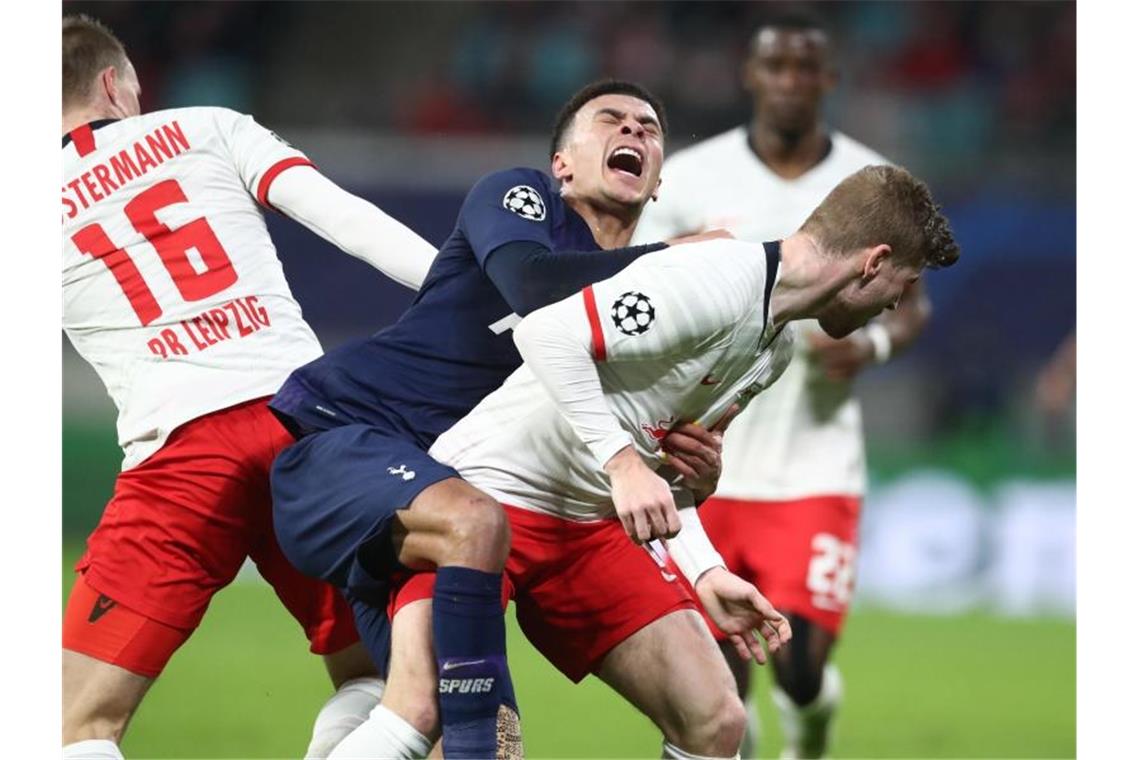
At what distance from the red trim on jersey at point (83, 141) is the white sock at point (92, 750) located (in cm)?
145

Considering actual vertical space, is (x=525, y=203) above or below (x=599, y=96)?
below

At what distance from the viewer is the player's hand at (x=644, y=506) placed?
3281 millimetres

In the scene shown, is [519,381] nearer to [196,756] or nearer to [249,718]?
[196,756]

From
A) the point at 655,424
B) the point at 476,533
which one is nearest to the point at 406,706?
the point at 476,533

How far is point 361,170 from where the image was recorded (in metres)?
11.9

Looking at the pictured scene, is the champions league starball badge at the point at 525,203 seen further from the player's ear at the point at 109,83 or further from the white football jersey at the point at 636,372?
the player's ear at the point at 109,83

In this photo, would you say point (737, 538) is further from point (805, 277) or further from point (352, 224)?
point (805, 277)

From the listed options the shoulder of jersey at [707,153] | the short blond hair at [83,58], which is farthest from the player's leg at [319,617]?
the shoulder of jersey at [707,153]

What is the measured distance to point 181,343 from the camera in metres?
4.20

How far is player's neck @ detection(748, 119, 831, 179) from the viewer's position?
6.06 metres

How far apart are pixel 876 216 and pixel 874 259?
9 centimetres

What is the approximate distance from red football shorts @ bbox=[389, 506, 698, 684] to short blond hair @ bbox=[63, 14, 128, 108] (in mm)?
1613

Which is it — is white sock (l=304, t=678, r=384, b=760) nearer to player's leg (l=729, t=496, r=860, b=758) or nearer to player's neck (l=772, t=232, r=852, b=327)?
player's neck (l=772, t=232, r=852, b=327)

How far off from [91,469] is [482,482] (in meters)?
7.06
